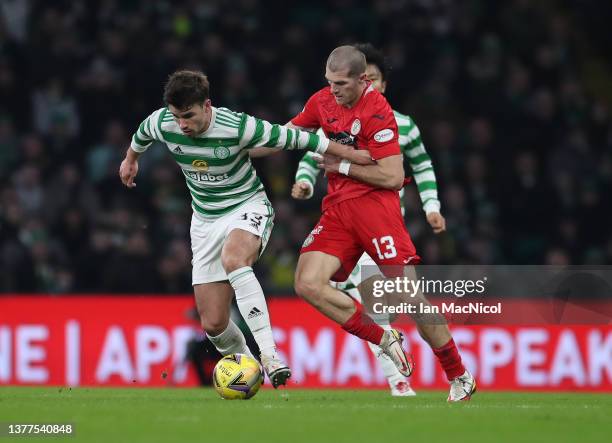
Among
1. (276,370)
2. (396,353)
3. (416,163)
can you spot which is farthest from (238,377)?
(416,163)

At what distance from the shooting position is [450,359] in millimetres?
8664

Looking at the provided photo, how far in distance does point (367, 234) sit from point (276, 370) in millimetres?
1163

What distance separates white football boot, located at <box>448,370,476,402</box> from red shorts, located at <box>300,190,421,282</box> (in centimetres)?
80

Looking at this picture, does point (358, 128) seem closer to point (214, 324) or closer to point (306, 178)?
point (306, 178)

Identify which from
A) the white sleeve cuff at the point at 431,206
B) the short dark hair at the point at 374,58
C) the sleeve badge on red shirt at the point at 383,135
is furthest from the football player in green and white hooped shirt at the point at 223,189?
the short dark hair at the point at 374,58

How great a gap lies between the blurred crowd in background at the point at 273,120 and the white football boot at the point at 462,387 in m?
5.16

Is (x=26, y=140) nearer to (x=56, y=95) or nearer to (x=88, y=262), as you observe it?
(x=56, y=95)

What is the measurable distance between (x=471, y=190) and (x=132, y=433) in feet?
32.8

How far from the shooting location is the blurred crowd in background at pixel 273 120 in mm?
14484

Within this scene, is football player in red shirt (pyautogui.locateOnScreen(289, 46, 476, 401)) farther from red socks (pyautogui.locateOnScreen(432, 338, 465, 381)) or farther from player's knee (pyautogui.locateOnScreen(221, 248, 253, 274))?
player's knee (pyautogui.locateOnScreen(221, 248, 253, 274))

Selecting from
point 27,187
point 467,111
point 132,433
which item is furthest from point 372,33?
point 132,433

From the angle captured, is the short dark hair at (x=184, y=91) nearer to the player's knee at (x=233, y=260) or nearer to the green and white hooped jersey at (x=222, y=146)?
the green and white hooped jersey at (x=222, y=146)

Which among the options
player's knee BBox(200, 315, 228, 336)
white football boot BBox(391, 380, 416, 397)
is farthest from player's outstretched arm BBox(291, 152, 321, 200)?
white football boot BBox(391, 380, 416, 397)

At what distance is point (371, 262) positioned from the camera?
32.6 ft
